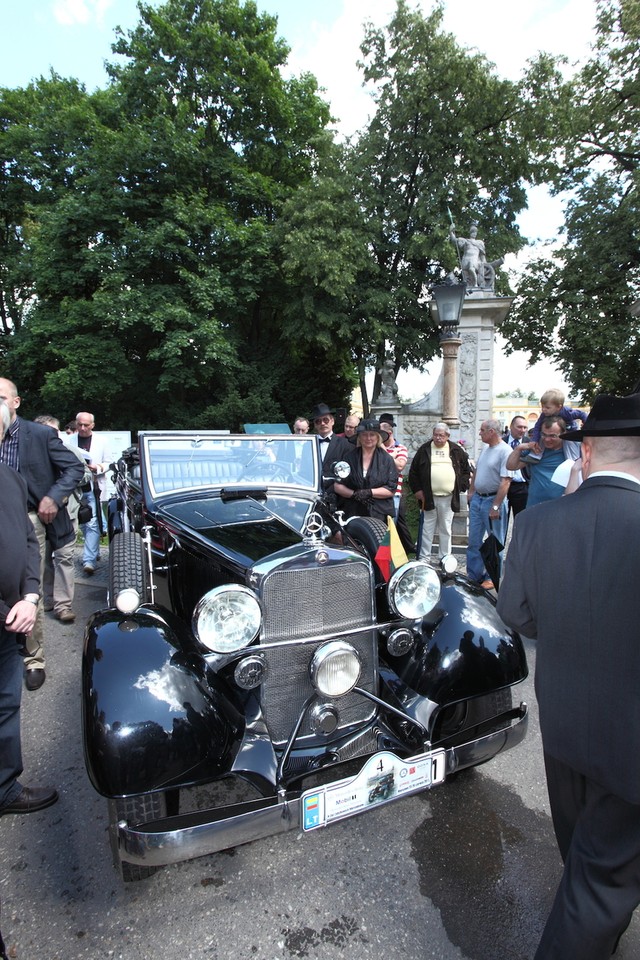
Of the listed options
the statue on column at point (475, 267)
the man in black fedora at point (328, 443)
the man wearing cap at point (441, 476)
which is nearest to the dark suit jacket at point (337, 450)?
the man in black fedora at point (328, 443)

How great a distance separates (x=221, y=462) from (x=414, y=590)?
1815 mm

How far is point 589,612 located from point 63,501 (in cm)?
380

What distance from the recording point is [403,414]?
12.9 m

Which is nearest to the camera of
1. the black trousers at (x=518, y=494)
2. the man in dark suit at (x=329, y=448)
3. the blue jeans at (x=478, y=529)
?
the man in dark suit at (x=329, y=448)

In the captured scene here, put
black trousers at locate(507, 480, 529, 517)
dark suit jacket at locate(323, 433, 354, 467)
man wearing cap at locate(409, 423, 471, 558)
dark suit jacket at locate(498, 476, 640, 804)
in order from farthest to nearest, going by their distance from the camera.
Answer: man wearing cap at locate(409, 423, 471, 558) < black trousers at locate(507, 480, 529, 517) < dark suit jacket at locate(323, 433, 354, 467) < dark suit jacket at locate(498, 476, 640, 804)

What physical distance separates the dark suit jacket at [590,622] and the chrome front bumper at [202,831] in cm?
98

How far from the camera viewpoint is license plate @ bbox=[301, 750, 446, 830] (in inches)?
78.4

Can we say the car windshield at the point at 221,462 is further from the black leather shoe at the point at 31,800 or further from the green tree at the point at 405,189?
the green tree at the point at 405,189

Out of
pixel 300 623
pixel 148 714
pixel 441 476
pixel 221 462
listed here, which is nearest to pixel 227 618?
pixel 300 623

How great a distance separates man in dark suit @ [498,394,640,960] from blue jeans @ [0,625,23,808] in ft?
7.23

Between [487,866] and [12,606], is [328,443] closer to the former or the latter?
[12,606]

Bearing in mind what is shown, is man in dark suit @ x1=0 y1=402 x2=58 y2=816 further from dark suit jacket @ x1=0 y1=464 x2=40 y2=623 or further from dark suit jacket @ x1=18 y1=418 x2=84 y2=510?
dark suit jacket @ x1=18 y1=418 x2=84 y2=510

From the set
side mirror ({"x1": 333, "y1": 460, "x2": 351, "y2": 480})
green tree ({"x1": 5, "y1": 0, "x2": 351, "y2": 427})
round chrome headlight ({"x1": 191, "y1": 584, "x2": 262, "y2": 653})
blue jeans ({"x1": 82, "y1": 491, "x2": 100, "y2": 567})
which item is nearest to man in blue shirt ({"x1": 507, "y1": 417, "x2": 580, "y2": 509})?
side mirror ({"x1": 333, "y1": 460, "x2": 351, "y2": 480})

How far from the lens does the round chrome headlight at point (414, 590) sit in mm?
2680
